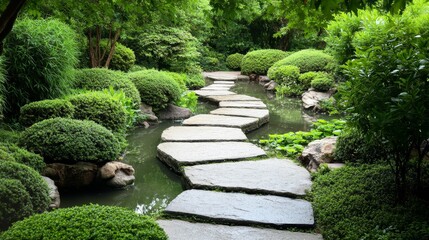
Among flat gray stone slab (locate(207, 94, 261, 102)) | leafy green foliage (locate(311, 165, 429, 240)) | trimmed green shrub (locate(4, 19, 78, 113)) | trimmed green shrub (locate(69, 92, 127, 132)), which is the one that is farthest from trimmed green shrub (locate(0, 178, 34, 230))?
flat gray stone slab (locate(207, 94, 261, 102))

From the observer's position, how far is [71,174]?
465 cm

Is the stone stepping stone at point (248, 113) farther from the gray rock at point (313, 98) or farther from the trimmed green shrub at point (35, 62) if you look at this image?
the trimmed green shrub at point (35, 62)

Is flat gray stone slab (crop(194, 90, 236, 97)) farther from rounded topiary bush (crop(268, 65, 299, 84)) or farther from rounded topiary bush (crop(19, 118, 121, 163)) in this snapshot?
rounded topiary bush (crop(19, 118, 121, 163))

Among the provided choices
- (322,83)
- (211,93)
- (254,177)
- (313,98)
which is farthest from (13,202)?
(322,83)

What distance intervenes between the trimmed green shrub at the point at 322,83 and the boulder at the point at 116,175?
23.6 feet

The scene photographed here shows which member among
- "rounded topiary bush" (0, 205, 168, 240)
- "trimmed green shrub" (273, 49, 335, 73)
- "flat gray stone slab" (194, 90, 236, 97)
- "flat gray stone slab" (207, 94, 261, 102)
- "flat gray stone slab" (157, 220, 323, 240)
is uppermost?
"trimmed green shrub" (273, 49, 335, 73)

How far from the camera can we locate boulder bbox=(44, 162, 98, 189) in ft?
15.1

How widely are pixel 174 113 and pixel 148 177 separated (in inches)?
156

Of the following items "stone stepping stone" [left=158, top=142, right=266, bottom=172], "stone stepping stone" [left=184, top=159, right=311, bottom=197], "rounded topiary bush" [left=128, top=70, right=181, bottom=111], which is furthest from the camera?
"rounded topiary bush" [left=128, top=70, right=181, bottom=111]

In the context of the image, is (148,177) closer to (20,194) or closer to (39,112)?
(39,112)

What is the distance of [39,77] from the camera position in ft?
21.5

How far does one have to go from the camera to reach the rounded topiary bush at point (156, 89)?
8875mm

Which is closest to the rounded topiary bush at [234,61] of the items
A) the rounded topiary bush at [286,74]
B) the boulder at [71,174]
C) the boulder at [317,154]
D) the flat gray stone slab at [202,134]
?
the rounded topiary bush at [286,74]

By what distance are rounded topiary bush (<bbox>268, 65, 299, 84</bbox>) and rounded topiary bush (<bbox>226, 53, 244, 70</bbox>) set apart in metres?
6.25
